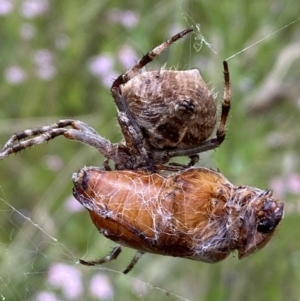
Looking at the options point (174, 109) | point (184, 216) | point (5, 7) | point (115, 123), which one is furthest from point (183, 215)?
point (5, 7)

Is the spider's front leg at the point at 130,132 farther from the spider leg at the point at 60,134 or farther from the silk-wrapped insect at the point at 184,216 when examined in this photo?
the silk-wrapped insect at the point at 184,216

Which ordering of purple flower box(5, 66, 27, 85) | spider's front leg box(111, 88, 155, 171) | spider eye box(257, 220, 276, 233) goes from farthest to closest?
purple flower box(5, 66, 27, 85), spider's front leg box(111, 88, 155, 171), spider eye box(257, 220, 276, 233)

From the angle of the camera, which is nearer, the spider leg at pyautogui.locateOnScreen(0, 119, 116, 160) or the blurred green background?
the spider leg at pyautogui.locateOnScreen(0, 119, 116, 160)

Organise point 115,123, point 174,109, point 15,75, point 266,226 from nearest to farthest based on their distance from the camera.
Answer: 1. point 266,226
2. point 174,109
3. point 115,123
4. point 15,75

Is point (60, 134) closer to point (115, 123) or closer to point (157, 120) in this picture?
point (157, 120)

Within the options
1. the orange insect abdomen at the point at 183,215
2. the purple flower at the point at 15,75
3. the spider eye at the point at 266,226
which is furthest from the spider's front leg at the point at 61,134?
the purple flower at the point at 15,75

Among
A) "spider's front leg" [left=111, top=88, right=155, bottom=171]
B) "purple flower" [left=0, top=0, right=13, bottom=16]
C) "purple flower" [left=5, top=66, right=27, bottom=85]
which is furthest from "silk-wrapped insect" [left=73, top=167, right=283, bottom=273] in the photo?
"purple flower" [left=0, top=0, right=13, bottom=16]

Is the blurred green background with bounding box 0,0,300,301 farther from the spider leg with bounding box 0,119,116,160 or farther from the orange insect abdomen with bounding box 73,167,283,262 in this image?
the orange insect abdomen with bounding box 73,167,283,262
